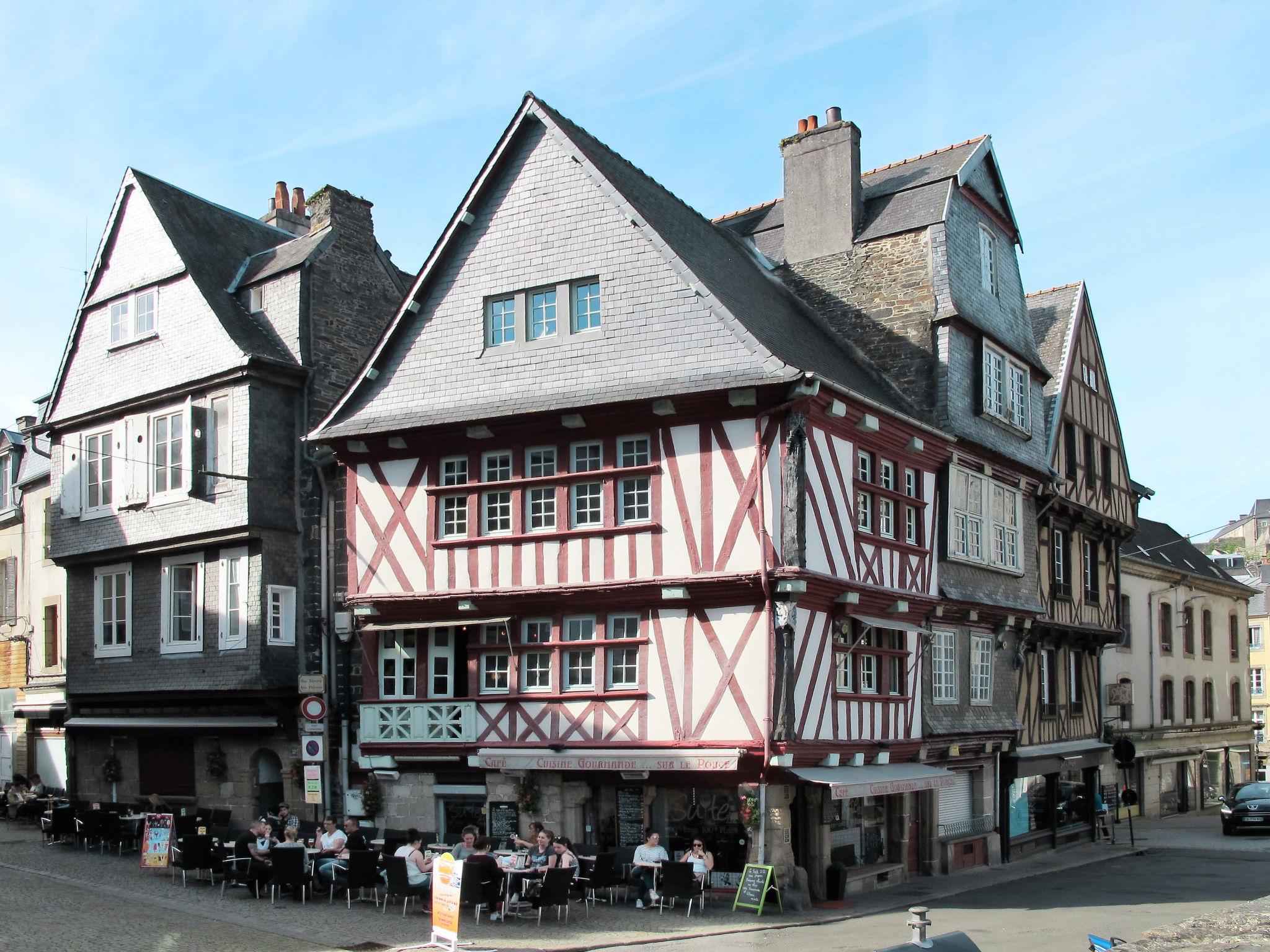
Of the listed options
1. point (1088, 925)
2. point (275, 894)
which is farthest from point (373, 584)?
point (1088, 925)

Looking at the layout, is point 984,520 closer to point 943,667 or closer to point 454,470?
point 943,667

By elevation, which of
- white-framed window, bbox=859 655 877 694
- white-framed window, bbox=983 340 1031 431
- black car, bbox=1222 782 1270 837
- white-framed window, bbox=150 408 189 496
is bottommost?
black car, bbox=1222 782 1270 837

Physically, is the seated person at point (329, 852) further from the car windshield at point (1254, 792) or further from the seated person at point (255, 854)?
the car windshield at point (1254, 792)

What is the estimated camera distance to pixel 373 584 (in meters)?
20.3

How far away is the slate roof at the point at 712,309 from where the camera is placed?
18.4m

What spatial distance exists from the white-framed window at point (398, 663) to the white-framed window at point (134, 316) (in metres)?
7.26

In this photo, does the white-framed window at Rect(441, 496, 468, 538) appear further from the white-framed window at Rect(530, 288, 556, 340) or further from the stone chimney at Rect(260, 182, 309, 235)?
the stone chimney at Rect(260, 182, 309, 235)

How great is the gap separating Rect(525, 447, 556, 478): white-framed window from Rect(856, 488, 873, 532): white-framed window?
4210mm

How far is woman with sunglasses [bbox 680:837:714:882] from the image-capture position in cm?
1688

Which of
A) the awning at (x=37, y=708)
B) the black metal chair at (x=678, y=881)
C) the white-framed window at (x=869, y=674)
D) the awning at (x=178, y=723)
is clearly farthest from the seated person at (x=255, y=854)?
the awning at (x=37, y=708)

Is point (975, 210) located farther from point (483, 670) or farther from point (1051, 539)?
point (483, 670)

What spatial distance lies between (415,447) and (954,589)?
8.66 meters

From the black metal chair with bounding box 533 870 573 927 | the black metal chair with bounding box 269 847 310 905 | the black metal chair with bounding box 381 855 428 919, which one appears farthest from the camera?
the black metal chair with bounding box 269 847 310 905

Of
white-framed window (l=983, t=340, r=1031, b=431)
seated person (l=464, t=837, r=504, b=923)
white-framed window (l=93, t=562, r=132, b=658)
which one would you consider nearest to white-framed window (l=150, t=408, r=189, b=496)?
white-framed window (l=93, t=562, r=132, b=658)
